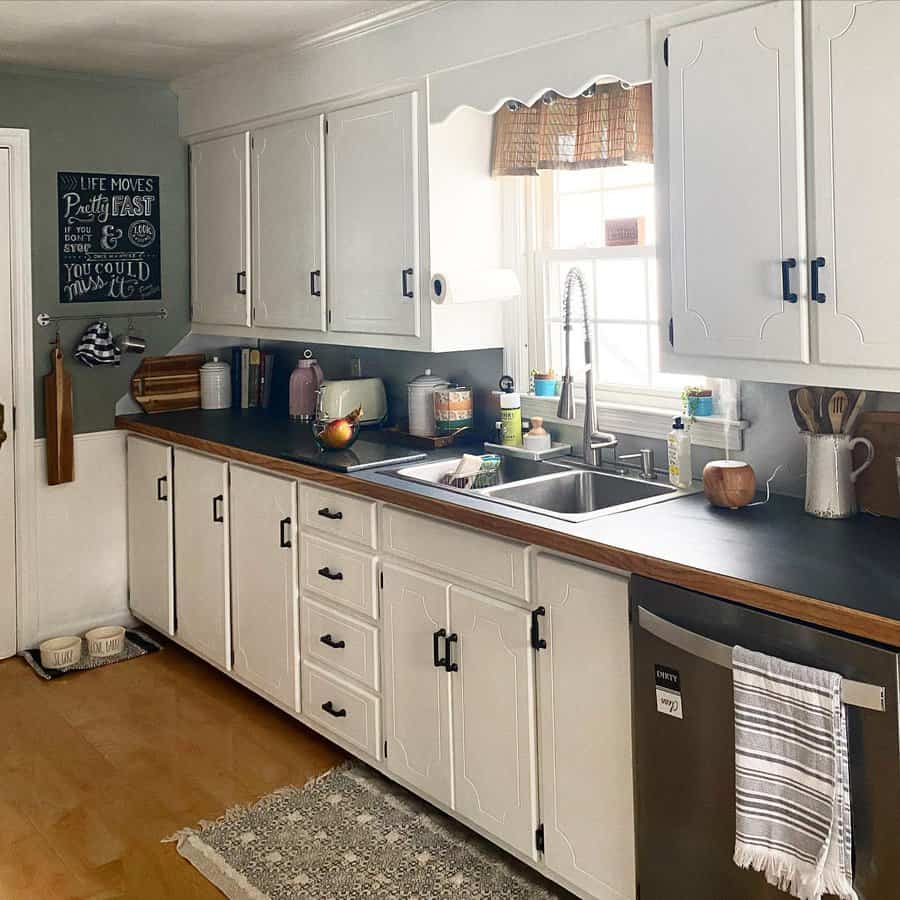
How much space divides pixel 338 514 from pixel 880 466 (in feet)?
4.80

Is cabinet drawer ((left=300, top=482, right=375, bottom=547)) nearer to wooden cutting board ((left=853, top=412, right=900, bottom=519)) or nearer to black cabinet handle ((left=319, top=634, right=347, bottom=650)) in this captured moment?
black cabinet handle ((left=319, top=634, right=347, bottom=650))

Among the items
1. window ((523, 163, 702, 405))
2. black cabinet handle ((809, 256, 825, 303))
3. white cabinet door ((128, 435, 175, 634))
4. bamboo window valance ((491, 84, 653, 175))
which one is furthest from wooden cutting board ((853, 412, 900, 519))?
white cabinet door ((128, 435, 175, 634))

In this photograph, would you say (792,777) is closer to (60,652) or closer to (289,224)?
(289,224)

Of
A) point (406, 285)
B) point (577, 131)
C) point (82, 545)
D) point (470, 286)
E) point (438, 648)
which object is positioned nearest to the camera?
point (438, 648)

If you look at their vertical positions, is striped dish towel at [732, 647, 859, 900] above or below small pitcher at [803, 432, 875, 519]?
below

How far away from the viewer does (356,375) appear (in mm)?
4020

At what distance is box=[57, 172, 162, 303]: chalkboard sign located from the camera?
13.2ft

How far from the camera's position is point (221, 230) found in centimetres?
410

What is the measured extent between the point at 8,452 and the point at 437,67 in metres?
2.24

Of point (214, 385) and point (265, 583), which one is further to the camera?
point (214, 385)

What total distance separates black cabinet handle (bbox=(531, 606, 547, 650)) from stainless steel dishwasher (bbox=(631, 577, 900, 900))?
0.30m

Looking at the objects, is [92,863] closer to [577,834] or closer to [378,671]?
[378,671]

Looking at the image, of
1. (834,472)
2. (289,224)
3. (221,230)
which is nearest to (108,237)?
(221,230)

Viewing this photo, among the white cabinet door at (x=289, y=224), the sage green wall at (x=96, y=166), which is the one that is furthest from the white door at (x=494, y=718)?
the sage green wall at (x=96, y=166)
